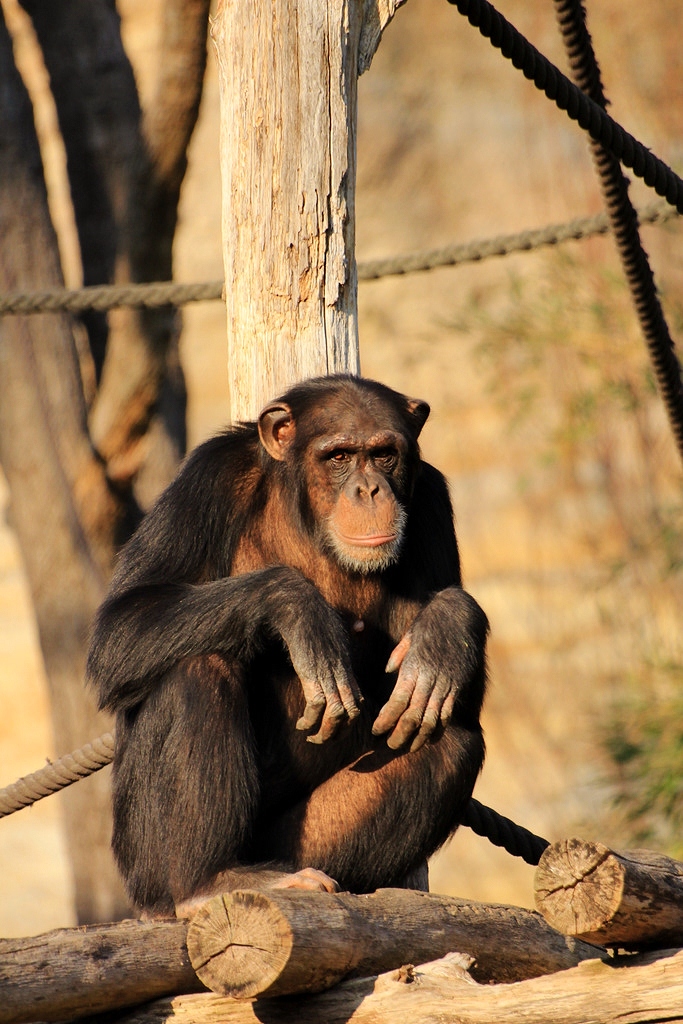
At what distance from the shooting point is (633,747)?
879cm

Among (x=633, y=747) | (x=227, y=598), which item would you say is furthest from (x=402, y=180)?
(x=227, y=598)

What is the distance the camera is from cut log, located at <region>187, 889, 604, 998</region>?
2.60 metres

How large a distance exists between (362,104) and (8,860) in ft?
25.1

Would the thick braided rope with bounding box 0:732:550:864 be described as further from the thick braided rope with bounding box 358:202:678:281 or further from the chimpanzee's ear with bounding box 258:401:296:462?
the thick braided rope with bounding box 358:202:678:281

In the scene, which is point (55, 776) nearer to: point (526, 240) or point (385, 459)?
point (385, 459)

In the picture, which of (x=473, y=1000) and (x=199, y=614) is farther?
(x=199, y=614)

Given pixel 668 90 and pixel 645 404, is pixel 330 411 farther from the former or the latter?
pixel 668 90

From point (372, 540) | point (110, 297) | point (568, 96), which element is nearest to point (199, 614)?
point (372, 540)

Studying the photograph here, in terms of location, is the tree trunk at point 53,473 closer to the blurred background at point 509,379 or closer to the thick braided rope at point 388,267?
the thick braided rope at point 388,267

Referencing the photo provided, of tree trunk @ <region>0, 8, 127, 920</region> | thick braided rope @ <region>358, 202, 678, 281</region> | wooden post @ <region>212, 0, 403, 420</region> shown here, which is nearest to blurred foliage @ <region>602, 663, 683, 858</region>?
tree trunk @ <region>0, 8, 127, 920</region>

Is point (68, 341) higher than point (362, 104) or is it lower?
lower

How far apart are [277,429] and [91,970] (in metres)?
1.72

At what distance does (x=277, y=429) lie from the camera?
3.87m

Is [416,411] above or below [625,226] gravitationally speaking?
below
